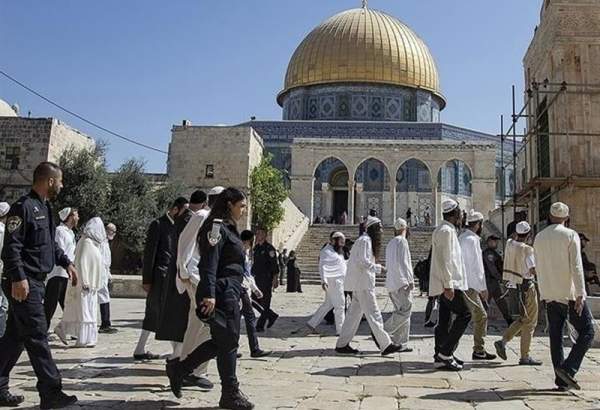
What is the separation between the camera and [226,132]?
22.5m

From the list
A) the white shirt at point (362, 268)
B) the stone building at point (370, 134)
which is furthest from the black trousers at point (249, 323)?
the stone building at point (370, 134)

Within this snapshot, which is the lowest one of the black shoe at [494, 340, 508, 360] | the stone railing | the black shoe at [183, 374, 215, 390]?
the black shoe at [183, 374, 215, 390]

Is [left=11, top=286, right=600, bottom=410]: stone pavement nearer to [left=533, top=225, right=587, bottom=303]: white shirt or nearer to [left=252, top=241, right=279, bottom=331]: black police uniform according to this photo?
[left=533, top=225, right=587, bottom=303]: white shirt

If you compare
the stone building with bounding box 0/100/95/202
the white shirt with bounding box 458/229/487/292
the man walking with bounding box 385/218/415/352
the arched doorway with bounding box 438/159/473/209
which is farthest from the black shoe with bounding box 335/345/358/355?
the arched doorway with bounding box 438/159/473/209

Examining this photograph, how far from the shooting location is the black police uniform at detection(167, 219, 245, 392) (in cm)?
372

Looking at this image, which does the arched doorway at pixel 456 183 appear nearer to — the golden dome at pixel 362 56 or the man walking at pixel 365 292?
the golden dome at pixel 362 56

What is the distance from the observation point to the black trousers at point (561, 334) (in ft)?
14.6

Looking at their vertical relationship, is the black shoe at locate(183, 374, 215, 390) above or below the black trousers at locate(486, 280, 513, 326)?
below

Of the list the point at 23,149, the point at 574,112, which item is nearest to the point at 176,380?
the point at 574,112

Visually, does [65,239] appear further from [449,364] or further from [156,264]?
[449,364]

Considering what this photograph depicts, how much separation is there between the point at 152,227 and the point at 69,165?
1506 cm

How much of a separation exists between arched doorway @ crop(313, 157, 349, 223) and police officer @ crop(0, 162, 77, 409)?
95.0ft

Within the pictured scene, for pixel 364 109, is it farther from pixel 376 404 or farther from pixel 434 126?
pixel 376 404

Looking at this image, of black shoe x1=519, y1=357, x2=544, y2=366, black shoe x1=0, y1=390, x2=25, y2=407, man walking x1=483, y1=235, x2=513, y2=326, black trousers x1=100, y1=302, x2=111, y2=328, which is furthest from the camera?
man walking x1=483, y1=235, x2=513, y2=326
